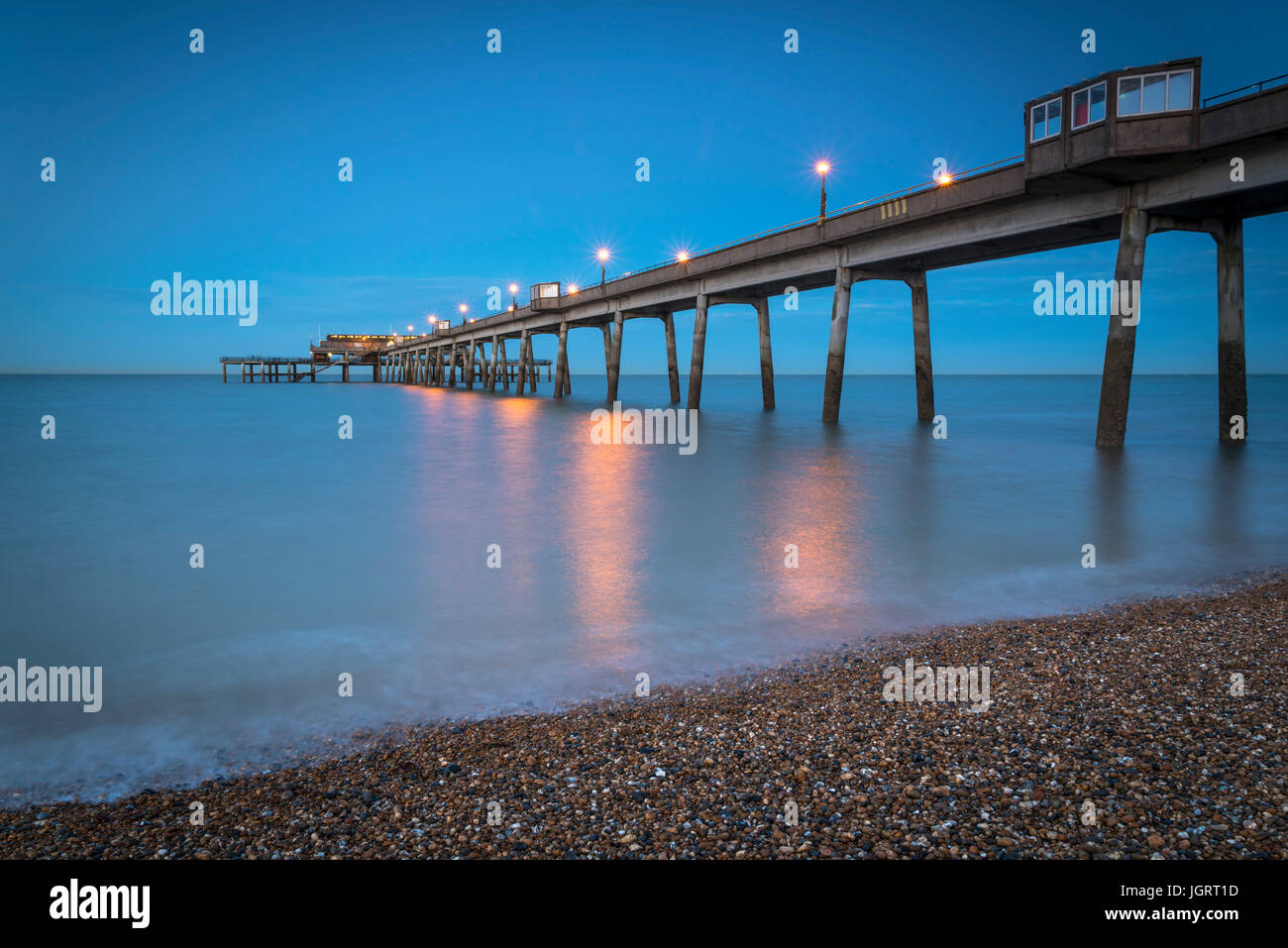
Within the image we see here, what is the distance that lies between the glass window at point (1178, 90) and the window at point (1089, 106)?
65.4 inches

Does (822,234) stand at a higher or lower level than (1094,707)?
higher

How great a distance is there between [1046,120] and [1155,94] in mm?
3205

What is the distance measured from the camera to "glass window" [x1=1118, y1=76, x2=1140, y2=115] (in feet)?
72.4

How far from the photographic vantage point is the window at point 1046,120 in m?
24.2

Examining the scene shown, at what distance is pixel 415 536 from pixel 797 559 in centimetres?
720

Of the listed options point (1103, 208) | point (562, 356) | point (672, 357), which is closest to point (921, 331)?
point (1103, 208)

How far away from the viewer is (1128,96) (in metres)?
22.3

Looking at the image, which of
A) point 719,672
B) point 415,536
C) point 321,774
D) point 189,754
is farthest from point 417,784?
point 415,536
